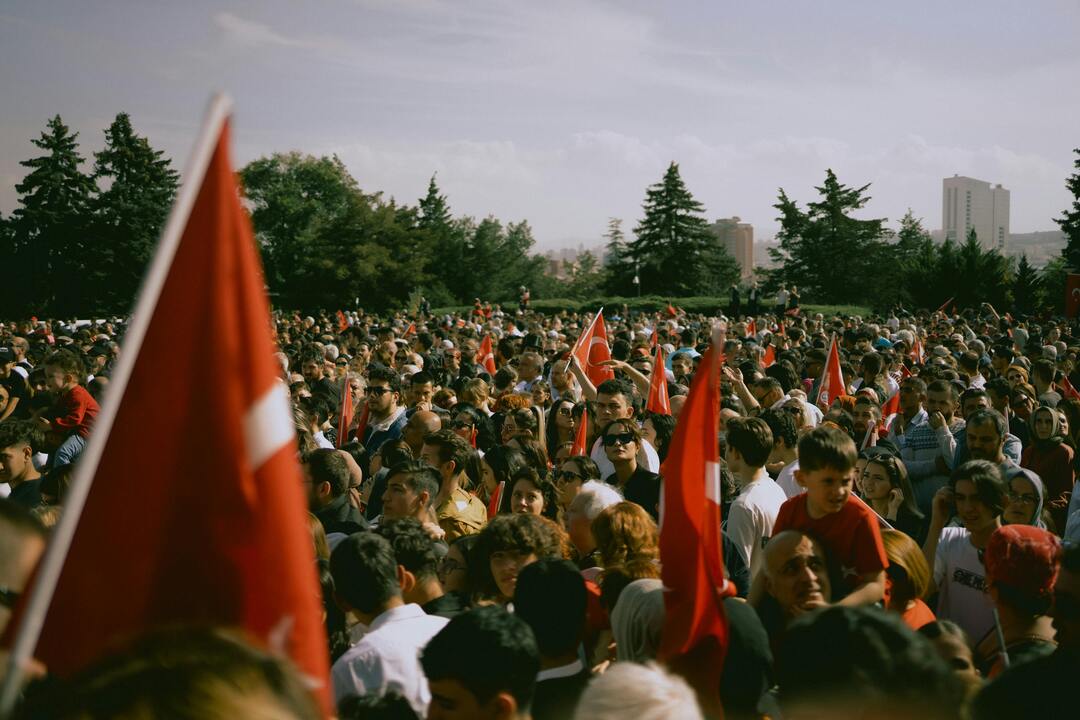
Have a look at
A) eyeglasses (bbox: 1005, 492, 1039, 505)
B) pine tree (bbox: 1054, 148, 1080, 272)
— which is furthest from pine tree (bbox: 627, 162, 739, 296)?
eyeglasses (bbox: 1005, 492, 1039, 505)

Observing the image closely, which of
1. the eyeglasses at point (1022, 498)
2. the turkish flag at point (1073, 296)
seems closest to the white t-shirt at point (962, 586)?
the eyeglasses at point (1022, 498)

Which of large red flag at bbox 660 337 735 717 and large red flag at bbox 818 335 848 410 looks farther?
large red flag at bbox 818 335 848 410

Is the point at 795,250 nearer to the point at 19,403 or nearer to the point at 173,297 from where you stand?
the point at 19,403

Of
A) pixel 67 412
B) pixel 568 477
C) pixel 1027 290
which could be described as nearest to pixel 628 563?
pixel 568 477

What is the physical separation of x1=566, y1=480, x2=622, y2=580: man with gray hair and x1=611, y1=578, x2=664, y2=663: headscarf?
3.57 feet

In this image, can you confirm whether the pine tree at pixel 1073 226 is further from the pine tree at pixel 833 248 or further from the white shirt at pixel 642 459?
the white shirt at pixel 642 459

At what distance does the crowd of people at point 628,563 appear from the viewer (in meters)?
2.38

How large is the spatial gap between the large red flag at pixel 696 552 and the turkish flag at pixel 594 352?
22.5ft

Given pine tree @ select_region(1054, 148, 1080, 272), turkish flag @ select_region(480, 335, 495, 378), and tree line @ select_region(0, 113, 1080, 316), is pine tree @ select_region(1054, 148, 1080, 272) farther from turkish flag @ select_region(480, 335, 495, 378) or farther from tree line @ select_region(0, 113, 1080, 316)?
turkish flag @ select_region(480, 335, 495, 378)

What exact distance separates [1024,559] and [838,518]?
0.76 m

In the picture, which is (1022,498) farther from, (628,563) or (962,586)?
(628,563)

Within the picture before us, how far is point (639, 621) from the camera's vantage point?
11.8 ft

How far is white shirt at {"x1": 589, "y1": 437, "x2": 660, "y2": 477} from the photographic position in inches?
267

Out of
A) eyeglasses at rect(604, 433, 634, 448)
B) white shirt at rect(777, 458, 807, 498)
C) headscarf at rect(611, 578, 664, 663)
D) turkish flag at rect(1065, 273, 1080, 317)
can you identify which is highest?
turkish flag at rect(1065, 273, 1080, 317)
